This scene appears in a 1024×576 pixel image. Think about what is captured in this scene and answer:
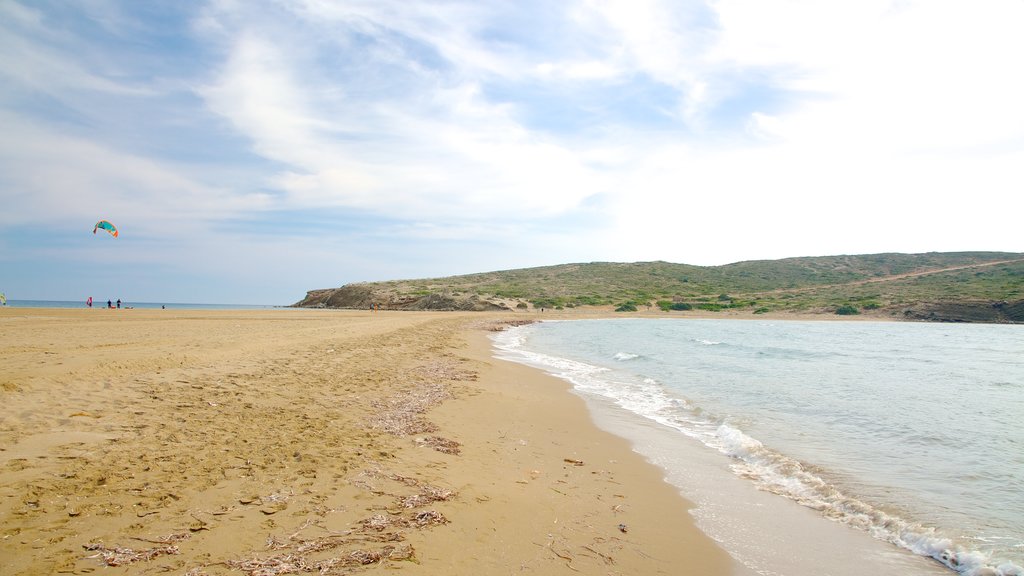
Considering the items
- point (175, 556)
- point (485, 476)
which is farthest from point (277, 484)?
point (485, 476)

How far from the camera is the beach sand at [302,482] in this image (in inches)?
138

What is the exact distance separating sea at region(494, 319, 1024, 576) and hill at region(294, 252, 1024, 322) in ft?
147

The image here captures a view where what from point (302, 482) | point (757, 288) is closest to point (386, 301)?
point (757, 288)

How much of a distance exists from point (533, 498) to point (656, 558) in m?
1.34

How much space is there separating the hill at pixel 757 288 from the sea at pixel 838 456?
44.8 meters

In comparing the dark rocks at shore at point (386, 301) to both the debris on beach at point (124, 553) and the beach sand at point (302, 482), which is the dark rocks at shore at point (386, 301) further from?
the debris on beach at point (124, 553)

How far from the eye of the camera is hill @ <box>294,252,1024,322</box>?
5453 centimetres

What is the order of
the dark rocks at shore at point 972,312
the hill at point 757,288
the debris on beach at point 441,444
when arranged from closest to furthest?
the debris on beach at point 441,444, the dark rocks at shore at point 972,312, the hill at point 757,288

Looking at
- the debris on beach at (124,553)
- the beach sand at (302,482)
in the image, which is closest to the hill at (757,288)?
the beach sand at (302,482)

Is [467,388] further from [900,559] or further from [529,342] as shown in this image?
[529,342]

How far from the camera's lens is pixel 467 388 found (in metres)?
10.8

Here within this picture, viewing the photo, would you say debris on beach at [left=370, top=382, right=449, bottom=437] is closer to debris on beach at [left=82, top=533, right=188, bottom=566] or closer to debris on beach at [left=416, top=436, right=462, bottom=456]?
debris on beach at [left=416, top=436, right=462, bottom=456]

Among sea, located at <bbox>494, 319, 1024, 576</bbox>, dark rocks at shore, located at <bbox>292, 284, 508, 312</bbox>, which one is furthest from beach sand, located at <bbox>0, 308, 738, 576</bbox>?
dark rocks at shore, located at <bbox>292, 284, 508, 312</bbox>

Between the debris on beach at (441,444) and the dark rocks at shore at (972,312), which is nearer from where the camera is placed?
the debris on beach at (441,444)
